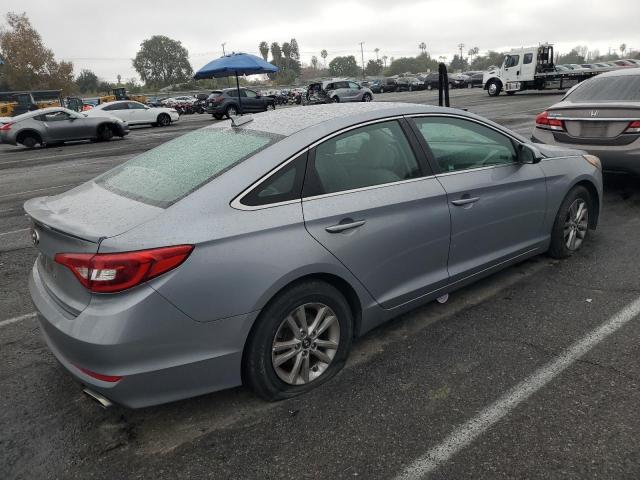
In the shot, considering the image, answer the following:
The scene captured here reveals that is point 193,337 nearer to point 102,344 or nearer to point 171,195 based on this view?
point 102,344

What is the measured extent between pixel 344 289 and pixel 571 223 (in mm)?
2657

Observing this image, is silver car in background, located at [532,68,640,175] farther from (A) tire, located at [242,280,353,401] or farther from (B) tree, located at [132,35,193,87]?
(B) tree, located at [132,35,193,87]

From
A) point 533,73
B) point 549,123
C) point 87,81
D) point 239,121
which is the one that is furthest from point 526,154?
point 87,81

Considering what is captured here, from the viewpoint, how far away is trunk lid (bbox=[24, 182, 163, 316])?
93.6 inches

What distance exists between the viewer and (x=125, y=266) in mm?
2246

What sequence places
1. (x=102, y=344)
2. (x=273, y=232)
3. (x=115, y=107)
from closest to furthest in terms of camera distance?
(x=102, y=344) → (x=273, y=232) → (x=115, y=107)

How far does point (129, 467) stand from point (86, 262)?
3.20 ft

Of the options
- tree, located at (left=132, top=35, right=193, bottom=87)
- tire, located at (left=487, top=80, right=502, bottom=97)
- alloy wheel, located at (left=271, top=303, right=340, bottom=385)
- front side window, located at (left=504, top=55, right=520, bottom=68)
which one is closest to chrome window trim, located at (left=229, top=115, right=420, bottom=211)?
alloy wheel, located at (left=271, top=303, right=340, bottom=385)

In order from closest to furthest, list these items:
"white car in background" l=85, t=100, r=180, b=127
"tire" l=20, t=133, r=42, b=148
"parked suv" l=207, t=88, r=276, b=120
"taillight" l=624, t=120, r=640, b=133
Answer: "taillight" l=624, t=120, r=640, b=133
"tire" l=20, t=133, r=42, b=148
"white car in background" l=85, t=100, r=180, b=127
"parked suv" l=207, t=88, r=276, b=120

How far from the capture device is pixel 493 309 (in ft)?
12.3

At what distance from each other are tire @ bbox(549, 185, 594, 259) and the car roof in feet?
4.85

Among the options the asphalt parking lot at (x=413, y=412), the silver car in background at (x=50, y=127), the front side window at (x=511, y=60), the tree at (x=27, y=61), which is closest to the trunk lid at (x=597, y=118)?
the asphalt parking lot at (x=413, y=412)

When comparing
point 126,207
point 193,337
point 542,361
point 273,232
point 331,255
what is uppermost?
point 126,207

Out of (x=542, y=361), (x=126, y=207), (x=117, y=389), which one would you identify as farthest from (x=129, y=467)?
(x=542, y=361)
